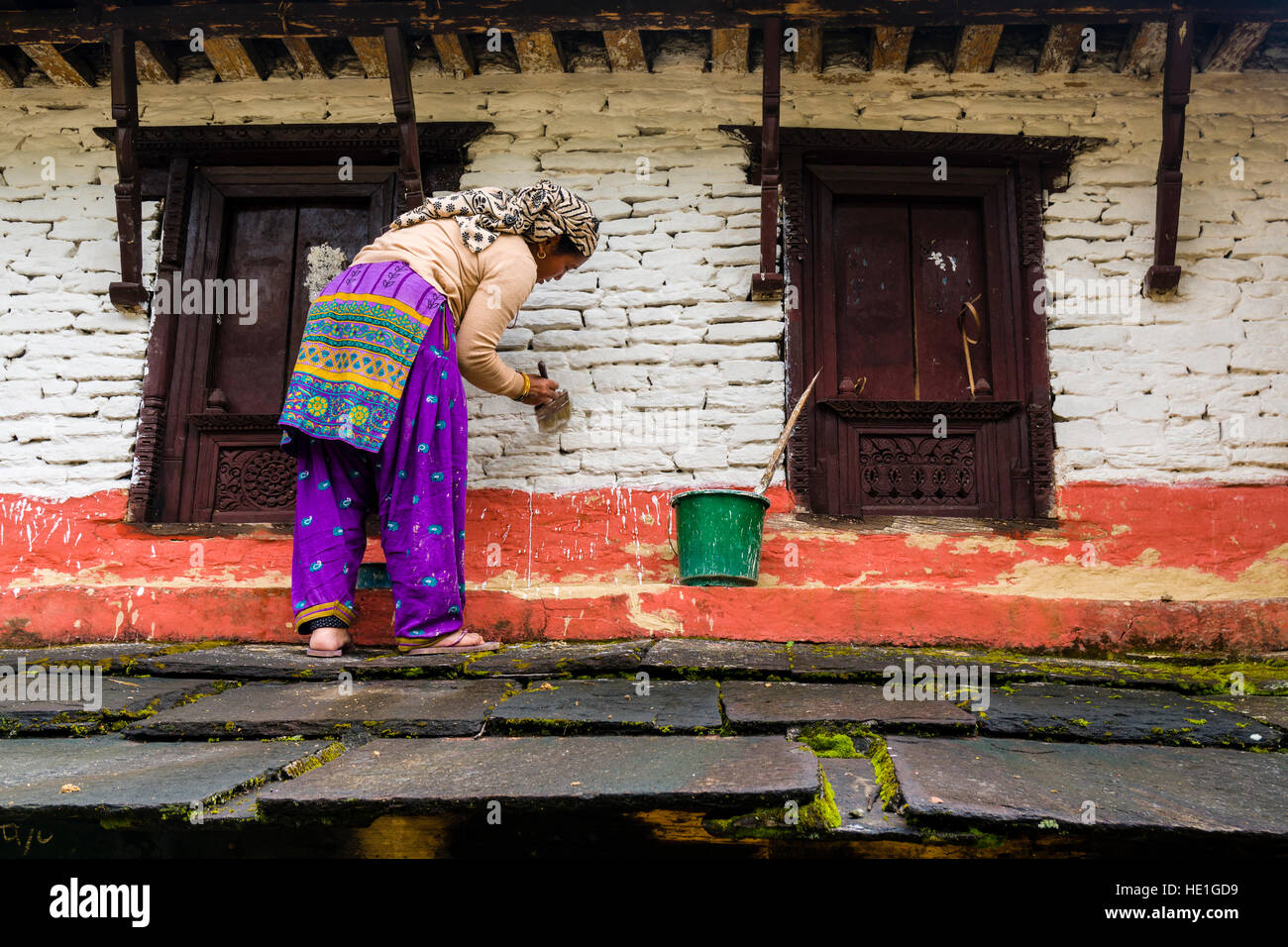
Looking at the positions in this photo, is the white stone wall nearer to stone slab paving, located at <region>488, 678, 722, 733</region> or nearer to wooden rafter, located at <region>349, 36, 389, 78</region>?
wooden rafter, located at <region>349, 36, 389, 78</region>

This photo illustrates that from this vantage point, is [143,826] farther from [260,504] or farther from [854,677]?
[260,504]

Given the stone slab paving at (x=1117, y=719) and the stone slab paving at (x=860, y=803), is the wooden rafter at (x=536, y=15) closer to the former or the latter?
the stone slab paving at (x=1117, y=719)

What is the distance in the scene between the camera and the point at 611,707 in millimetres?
2168

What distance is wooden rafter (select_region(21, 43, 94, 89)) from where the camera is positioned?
423cm

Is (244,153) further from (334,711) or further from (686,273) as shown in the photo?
(334,711)

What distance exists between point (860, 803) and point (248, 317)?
3.88 meters

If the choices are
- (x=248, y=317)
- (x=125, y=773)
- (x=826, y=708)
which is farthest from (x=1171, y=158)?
(x=125, y=773)

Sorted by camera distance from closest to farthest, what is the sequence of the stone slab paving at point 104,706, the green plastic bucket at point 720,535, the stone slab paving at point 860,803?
the stone slab paving at point 860,803 → the stone slab paving at point 104,706 → the green plastic bucket at point 720,535

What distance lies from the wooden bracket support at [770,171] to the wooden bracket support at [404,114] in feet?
4.94

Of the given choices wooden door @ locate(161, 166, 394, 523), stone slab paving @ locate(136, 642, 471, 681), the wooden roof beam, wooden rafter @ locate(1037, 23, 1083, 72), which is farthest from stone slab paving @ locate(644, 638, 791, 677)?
the wooden roof beam

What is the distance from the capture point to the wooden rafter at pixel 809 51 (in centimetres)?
417

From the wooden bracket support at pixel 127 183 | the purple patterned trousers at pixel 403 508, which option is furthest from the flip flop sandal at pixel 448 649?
the wooden bracket support at pixel 127 183

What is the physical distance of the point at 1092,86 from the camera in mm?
4309

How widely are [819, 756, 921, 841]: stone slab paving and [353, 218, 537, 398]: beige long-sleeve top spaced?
2068mm
